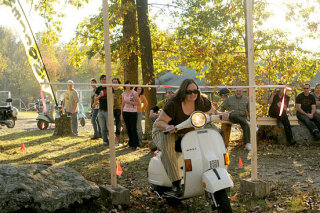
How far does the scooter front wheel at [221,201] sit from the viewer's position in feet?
13.0

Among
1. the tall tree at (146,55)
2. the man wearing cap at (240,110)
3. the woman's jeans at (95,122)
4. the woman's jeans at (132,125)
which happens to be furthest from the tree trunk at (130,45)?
the man wearing cap at (240,110)

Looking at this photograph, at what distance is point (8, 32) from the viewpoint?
6588 centimetres

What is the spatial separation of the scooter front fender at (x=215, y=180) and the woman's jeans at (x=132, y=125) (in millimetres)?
5902

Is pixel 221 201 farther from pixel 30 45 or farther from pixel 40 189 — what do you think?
pixel 30 45

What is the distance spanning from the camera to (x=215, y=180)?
3.97m

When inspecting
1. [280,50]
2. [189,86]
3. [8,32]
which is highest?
[8,32]

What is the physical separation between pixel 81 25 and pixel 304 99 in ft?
30.4

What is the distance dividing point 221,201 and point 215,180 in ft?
0.73

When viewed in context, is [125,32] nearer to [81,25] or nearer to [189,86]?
[81,25]

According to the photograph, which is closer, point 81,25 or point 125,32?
point 125,32

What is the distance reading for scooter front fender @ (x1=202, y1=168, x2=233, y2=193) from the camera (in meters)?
3.93

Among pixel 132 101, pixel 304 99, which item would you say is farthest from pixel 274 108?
pixel 132 101

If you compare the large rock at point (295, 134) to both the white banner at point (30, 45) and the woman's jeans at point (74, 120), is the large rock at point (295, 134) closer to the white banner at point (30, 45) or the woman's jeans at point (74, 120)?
the woman's jeans at point (74, 120)

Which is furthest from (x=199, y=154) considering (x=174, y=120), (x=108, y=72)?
(x=108, y=72)
